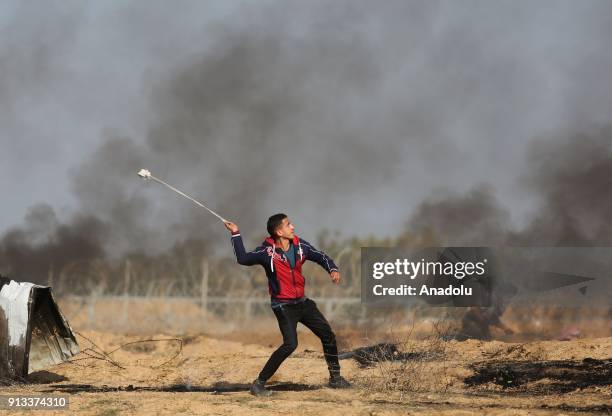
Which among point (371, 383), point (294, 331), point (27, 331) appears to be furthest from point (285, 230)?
point (27, 331)

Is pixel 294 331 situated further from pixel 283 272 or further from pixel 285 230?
pixel 285 230

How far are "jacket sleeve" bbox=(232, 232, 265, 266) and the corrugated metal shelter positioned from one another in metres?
3.16

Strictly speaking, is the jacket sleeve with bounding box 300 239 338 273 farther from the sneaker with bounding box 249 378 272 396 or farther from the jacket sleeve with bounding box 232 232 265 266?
the sneaker with bounding box 249 378 272 396

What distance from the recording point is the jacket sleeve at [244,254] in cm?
897

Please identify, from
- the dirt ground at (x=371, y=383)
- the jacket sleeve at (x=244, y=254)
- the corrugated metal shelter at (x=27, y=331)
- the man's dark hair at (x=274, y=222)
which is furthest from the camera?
the corrugated metal shelter at (x=27, y=331)

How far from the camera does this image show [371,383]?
994cm

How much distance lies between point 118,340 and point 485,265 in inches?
313

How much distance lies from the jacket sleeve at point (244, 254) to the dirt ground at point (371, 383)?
137 centimetres

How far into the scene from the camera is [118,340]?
18766 mm

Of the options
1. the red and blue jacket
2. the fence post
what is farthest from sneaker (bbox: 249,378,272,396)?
the fence post

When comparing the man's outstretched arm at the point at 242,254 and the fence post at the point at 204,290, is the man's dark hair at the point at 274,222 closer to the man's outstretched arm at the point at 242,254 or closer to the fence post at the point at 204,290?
the man's outstretched arm at the point at 242,254

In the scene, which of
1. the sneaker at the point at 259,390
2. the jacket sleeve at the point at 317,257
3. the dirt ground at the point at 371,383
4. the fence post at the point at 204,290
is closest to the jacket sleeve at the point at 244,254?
the jacket sleeve at the point at 317,257

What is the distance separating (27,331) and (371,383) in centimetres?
412

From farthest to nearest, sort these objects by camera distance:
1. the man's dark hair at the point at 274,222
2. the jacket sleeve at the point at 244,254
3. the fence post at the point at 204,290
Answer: the fence post at the point at 204,290 → the man's dark hair at the point at 274,222 → the jacket sleeve at the point at 244,254
